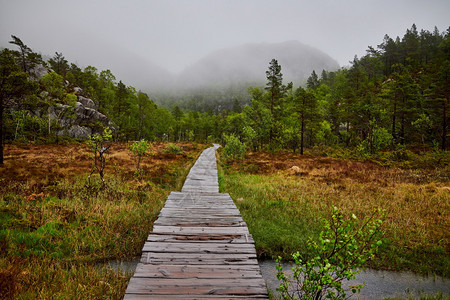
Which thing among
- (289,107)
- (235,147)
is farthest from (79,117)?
(289,107)

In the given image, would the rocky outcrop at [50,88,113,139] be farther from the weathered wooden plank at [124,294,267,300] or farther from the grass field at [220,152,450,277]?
the weathered wooden plank at [124,294,267,300]

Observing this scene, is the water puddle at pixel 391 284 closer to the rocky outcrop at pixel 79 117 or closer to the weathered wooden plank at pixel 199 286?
the weathered wooden plank at pixel 199 286

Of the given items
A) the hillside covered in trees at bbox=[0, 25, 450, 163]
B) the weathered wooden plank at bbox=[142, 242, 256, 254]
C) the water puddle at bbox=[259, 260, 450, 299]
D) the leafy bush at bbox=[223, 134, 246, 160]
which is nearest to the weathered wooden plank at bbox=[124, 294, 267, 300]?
the weathered wooden plank at bbox=[142, 242, 256, 254]

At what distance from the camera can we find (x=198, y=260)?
3787mm

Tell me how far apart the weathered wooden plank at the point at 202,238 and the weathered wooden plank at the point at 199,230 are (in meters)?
0.18

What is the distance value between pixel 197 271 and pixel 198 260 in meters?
0.34

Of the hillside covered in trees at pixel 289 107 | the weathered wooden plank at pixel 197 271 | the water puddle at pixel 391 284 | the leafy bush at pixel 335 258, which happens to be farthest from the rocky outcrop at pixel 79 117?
the leafy bush at pixel 335 258

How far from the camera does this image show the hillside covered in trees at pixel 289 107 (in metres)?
26.9

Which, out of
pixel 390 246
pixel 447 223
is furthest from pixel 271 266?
pixel 447 223

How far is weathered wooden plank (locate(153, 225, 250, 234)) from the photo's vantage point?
492 centimetres

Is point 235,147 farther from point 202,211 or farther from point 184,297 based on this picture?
point 184,297

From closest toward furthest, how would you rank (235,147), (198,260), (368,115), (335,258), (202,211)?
(335,258)
(198,260)
(202,211)
(235,147)
(368,115)

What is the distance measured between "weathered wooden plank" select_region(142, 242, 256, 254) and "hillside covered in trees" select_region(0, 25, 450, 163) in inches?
684

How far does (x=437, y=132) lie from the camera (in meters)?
30.9
